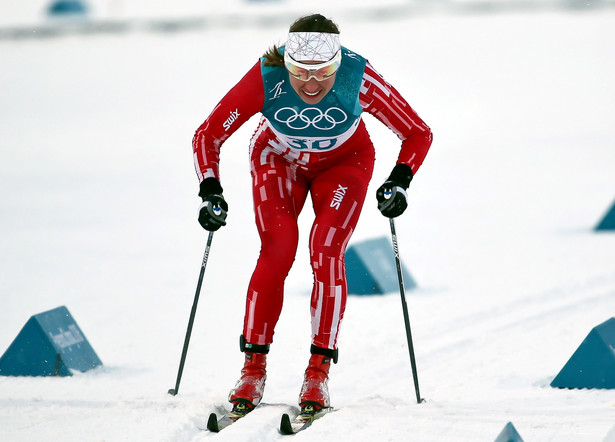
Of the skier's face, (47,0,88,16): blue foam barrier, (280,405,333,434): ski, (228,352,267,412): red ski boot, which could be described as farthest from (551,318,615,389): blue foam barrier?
(47,0,88,16): blue foam barrier

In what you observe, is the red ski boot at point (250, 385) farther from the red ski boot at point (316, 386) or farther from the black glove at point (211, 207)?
the black glove at point (211, 207)

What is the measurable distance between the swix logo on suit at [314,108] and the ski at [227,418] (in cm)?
115

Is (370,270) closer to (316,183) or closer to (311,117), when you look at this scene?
(316,183)

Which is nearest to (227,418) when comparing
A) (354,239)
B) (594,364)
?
(594,364)

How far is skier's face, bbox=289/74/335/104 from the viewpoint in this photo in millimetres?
3941

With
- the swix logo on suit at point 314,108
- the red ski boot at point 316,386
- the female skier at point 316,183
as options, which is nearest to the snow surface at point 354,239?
the red ski boot at point 316,386

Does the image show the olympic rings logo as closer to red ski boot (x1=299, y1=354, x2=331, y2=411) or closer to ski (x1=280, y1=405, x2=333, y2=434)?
red ski boot (x1=299, y1=354, x2=331, y2=411)

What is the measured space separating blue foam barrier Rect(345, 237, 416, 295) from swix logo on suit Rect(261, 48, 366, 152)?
8.21 ft

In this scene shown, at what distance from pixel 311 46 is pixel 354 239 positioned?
5.03m

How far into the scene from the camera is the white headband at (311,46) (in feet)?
12.6

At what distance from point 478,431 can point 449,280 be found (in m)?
3.48

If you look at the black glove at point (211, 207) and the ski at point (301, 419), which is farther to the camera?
the black glove at point (211, 207)

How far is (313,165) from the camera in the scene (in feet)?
14.2

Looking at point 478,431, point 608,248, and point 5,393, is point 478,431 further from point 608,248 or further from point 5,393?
point 608,248
